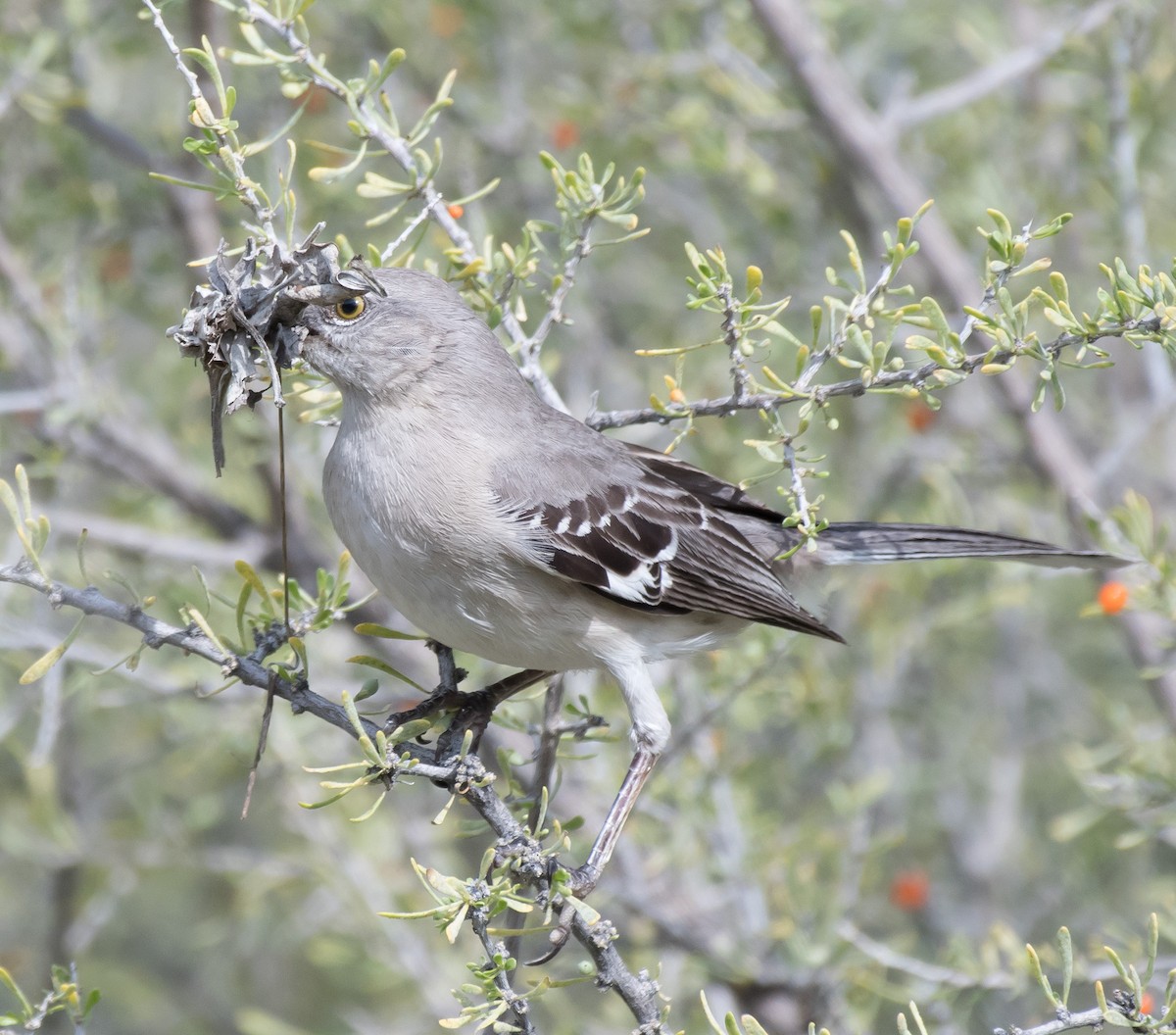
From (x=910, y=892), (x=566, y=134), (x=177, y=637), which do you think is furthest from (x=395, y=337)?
(x=910, y=892)

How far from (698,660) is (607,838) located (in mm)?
2465

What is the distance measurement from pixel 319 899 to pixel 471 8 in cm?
416

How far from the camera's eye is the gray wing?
3.47 metres

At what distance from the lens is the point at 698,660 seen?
5.84 metres

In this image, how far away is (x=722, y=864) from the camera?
4.71 meters

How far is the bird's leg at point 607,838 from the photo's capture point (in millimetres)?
3225

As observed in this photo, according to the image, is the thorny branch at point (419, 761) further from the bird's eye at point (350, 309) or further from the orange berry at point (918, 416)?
the orange berry at point (918, 416)

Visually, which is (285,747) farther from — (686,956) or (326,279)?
(326,279)

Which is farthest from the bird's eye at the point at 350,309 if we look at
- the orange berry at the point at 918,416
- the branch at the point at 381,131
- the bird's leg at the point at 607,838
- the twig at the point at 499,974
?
the orange berry at the point at 918,416

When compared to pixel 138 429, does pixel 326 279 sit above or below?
above

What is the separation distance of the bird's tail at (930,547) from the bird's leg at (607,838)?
2.82ft

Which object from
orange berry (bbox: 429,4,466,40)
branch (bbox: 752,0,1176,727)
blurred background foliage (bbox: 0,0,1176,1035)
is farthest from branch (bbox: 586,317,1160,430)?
orange berry (bbox: 429,4,466,40)

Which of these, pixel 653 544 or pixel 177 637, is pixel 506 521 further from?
pixel 177 637

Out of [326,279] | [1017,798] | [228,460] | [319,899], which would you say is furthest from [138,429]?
[1017,798]
